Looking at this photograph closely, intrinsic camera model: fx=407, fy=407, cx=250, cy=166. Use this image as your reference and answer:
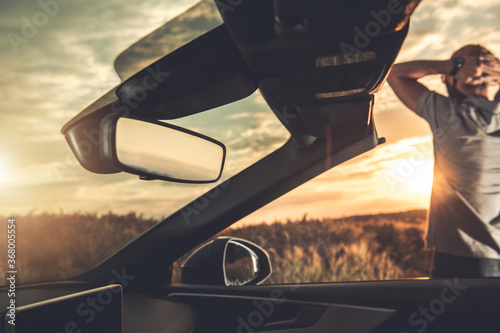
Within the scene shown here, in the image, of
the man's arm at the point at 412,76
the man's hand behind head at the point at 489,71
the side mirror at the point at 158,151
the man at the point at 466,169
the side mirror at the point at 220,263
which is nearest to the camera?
the side mirror at the point at 158,151

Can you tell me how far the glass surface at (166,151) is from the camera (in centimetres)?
152

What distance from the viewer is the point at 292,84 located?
146 cm

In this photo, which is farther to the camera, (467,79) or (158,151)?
(467,79)

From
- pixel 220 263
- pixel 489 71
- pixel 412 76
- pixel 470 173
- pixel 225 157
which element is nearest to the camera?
pixel 225 157

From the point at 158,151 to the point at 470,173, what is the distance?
2452mm

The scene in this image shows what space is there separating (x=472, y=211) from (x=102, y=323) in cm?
274

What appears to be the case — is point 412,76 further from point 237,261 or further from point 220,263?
point 220,263

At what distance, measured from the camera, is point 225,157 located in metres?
2.17

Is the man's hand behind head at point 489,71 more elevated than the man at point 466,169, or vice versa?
the man's hand behind head at point 489,71

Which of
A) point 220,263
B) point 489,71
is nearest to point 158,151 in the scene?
point 220,263

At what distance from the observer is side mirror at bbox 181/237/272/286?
2377 millimetres

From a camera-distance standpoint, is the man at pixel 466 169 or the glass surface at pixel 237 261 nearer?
the glass surface at pixel 237 261

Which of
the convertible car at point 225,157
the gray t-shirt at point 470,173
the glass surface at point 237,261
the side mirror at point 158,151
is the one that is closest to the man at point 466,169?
the gray t-shirt at point 470,173

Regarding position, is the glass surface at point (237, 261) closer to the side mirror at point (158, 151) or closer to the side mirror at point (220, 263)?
the side mirror at point (220, 263)
